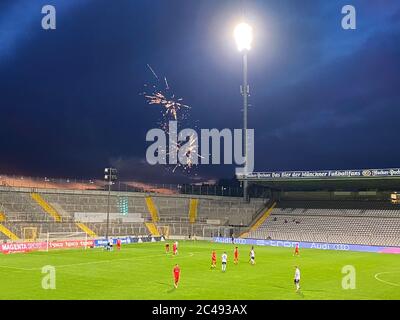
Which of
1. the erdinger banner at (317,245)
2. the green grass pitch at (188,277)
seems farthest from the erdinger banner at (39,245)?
the erdinger banner at (317,245)

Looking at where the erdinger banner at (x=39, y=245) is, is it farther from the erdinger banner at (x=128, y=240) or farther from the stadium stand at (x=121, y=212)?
the stadium stand at (x=121, y=212)

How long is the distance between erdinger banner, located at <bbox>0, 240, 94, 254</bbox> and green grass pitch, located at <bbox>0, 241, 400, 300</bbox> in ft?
10.7

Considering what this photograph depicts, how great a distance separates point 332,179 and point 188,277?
48.5 meters

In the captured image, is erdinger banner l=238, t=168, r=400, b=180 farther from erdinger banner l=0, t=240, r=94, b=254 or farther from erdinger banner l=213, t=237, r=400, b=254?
erdinger banner l=0, t=240, r=94, b=254

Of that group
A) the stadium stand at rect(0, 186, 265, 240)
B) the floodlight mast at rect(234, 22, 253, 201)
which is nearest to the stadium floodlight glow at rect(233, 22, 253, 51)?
the floodlight mast at rect(234, 22, 253, 201)

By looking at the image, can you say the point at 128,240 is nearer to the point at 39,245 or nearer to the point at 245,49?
Result: the point at 39,245

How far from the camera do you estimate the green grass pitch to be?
92.1 feet

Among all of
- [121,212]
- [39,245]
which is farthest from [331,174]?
[39,245]

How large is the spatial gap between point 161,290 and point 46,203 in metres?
51.6

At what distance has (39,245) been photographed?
5797 centimetres

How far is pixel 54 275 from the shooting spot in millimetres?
35125

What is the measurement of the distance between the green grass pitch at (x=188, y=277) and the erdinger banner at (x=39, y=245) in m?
3.27

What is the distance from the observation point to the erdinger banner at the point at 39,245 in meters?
54.6
